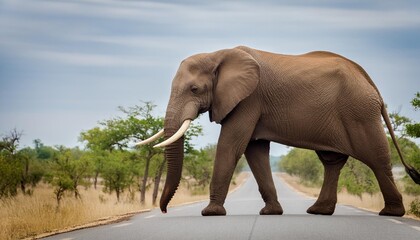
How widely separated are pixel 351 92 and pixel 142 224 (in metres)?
4.86

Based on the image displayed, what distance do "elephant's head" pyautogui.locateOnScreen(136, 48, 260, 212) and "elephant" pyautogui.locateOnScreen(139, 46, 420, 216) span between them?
0.06ft

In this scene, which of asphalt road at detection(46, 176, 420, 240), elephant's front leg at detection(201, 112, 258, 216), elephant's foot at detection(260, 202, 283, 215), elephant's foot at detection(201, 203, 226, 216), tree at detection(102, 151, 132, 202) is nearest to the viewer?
asphalt road at detection(46, 176, 420, 240)

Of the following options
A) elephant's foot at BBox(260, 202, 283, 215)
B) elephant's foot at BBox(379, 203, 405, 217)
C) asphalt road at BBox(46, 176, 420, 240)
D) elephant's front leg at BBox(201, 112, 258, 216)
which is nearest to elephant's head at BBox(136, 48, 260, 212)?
elephant's front leg at BBox(201, 112, 258, 216)

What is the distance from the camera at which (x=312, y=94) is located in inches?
570

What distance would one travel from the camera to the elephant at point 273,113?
13.7 meters

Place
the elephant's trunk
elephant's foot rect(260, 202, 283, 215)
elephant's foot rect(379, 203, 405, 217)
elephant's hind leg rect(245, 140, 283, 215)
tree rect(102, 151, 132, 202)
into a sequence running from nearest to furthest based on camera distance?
the elephant's trunk → elephant's hind leg rect(245, 140, 283, 215) → elephant's foot rect(379, 203, 405, 217) → elephant's foot rect(260, 202, 283, 215) → tree rect(102, 151, 132, 202)

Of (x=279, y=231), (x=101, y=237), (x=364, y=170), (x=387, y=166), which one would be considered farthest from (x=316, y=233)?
(x=364, y=170)

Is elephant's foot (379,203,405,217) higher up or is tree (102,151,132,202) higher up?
tree (102,151,132,202)

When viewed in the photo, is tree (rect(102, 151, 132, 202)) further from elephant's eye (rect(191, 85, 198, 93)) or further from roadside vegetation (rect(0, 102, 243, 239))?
elephant's eye (rect(191, 85, 198, 93))

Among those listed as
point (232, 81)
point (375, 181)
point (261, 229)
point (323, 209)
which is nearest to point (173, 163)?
point (232, 81)

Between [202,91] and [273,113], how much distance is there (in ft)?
5.09

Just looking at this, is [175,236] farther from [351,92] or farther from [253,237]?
[351,92]

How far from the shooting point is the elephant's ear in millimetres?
13781

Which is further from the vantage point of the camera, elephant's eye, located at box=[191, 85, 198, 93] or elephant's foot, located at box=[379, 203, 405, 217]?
elephant's foot, located at box=[379, 203, 405, 217]
